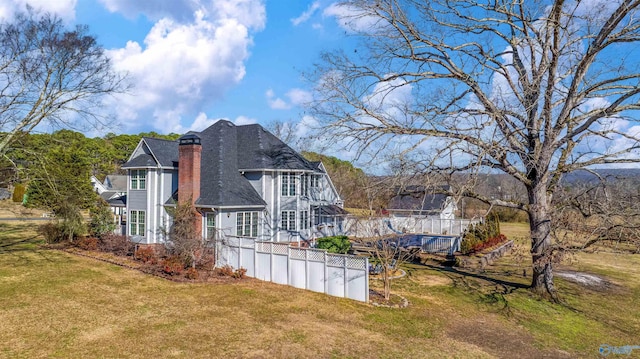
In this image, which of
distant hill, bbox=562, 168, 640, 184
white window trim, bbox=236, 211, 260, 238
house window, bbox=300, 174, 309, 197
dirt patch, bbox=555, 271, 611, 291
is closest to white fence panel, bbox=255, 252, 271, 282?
white window trim, bbox=236, 211, 260, 238

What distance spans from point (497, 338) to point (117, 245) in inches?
772

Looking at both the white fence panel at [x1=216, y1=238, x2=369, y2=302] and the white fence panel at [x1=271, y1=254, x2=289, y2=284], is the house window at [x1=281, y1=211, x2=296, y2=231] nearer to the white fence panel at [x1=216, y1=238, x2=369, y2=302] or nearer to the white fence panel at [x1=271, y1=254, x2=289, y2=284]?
the white fence panel at [x1=216, y1=238, x2=369, y2=302]

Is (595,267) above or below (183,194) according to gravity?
below

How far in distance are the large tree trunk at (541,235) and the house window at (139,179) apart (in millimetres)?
19910

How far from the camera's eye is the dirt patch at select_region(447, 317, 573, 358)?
9.45 metres

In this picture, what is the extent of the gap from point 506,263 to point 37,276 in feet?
77.7

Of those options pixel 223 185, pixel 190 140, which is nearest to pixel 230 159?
pixel 223 185

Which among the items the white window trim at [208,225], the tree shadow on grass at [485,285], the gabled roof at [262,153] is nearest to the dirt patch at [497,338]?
the tree shadow on grass at [485,285]

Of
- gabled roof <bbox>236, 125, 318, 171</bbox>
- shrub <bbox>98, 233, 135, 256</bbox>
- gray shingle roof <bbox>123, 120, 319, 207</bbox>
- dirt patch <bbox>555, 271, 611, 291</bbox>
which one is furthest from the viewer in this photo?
gabled roof <bbox>236, 125, 318, 171</bbox>

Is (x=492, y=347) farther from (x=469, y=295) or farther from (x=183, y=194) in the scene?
(x=183, y=194)

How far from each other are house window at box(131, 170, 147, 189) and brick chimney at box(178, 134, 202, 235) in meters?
3.32

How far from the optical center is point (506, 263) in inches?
863

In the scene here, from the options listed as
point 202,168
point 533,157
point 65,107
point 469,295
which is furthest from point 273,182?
point 533,157

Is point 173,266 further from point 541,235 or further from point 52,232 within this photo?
point 541,235
